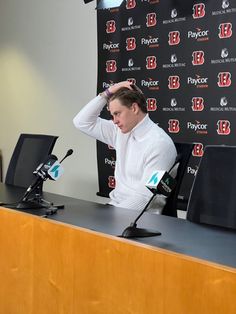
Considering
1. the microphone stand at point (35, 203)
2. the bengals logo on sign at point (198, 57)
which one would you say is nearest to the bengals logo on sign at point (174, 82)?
the bengals logo on sign at point (198, 57)

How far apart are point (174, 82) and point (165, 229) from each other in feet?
5.77

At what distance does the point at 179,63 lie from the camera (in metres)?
3.02

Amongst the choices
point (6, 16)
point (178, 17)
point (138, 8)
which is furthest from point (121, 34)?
point (6, 16)

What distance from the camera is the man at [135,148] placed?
2160mm

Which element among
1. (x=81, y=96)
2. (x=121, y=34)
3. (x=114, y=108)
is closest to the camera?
(x=114, y=108)

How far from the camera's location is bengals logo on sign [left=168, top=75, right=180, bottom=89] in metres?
3.04

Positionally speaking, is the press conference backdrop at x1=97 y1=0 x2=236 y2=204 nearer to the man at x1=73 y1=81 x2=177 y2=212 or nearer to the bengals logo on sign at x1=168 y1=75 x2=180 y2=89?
the bengals logo on sign at x1=168 y1=75 x2=180 y2=89

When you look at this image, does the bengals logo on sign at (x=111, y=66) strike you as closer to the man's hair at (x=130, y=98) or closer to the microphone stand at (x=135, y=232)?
the man's hair at (x=130, y=98)

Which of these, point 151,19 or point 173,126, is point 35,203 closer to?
point 173,126

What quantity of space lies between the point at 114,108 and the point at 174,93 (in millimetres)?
861

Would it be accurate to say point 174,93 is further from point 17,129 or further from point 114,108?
point 17,129

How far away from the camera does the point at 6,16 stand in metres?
4.35

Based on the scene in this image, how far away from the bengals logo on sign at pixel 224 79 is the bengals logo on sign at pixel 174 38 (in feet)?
1.38

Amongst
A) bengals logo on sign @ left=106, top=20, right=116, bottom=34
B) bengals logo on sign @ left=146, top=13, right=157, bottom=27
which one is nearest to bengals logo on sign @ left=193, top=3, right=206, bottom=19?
bengals logo on sign @ left=146, top=13, right=157, bottom=27
